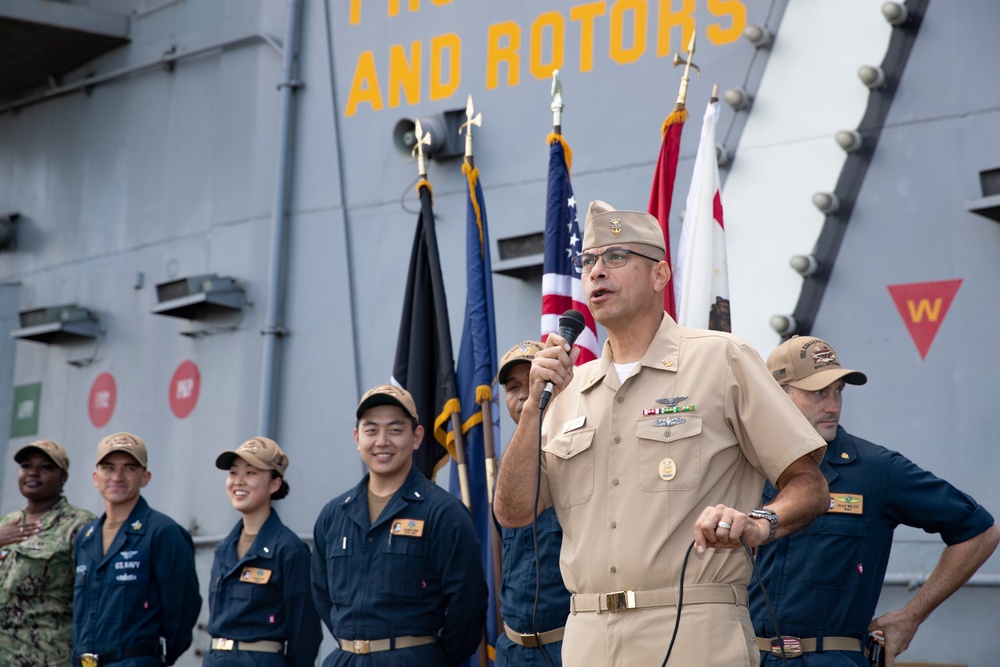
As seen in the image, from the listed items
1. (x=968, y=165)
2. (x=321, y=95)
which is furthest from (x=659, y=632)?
(x=321, y=95)

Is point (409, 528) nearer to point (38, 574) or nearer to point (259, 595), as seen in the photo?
point (259, 595)

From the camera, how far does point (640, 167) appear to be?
5.33 m

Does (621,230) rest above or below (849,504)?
above

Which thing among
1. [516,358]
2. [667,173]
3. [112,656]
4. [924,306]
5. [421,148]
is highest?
[421,148]

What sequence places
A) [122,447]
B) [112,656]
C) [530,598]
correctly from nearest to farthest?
[530,598], [112,656], [122,447]

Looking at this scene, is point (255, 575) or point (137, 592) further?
point (137, 592)

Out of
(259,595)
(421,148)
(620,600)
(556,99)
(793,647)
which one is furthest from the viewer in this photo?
(421,148)

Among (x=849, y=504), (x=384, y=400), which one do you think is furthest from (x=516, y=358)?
(x=849, y=504)

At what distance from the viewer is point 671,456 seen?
8.41 feet

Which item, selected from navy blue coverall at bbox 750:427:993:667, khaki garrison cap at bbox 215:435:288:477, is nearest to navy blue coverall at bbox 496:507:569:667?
navy blue coverall at bbox 750:427:993:667

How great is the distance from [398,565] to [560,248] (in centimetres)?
146

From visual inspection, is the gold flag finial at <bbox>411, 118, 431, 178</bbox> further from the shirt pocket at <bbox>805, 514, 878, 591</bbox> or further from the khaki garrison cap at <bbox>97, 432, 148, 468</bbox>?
the shirt pocket at <bbox>805, 514, 878, 591</bbox>

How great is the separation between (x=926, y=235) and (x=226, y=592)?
2.94 meters

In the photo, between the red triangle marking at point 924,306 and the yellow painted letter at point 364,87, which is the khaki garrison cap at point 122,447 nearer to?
the yellow painted letter at point 364,87
